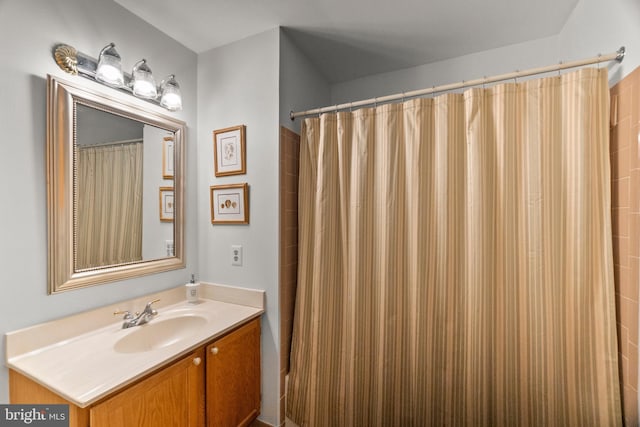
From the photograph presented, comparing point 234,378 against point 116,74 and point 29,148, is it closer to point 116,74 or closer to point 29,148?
point 29,148

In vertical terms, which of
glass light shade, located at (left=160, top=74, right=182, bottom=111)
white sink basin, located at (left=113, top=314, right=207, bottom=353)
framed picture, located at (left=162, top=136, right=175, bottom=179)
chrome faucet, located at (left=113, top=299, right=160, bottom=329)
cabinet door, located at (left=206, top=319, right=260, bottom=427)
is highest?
glass light shade, located at (left=160, top=74, right=182, bottom=111)

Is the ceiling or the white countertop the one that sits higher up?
the ceiling

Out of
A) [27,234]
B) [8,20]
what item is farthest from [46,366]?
[8,20]

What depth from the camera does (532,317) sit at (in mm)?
1218

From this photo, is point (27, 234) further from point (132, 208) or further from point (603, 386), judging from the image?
point (603, 386)

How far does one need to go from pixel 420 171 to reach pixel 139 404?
1.53 m

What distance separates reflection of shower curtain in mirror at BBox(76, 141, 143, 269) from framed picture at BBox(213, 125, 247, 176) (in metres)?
0.41

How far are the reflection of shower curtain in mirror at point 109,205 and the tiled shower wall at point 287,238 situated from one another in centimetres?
78

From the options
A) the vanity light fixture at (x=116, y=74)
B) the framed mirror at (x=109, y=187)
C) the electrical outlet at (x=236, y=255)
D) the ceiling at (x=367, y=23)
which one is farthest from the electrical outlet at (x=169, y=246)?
the ceiling at (x=367, y=23)

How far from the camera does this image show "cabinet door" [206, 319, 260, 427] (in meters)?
1.28

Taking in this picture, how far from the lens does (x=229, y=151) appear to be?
1696mm

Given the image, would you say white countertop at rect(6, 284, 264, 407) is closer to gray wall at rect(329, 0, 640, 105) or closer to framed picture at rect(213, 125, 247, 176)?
framed picture at rect(213, 125, 247, 176)

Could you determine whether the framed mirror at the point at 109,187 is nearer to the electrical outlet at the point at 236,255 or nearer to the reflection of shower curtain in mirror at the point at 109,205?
the reflection of shower curtain in mirror at the point at 109,205

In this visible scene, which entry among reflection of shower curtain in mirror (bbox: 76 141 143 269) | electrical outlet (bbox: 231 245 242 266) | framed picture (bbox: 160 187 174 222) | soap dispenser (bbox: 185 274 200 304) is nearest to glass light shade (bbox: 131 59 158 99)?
reflection of shower curtain in mirror (bbox: 76 141 143 269)
